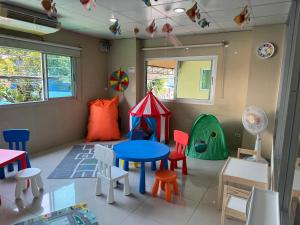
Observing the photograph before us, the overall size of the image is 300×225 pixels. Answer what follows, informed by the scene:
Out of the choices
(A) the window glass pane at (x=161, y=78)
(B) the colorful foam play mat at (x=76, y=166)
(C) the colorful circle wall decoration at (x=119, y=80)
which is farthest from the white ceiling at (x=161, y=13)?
(B) the colorful foam play mat at (x=76, y=166)

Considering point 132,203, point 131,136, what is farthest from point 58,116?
point 132,203

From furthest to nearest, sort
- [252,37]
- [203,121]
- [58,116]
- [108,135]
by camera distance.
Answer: [108,135] → [58,116] → [203,121] → [252,37]

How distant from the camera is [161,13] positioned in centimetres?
315

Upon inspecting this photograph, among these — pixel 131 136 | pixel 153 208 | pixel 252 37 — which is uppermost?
pixel 252 37

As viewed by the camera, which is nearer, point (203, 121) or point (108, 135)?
point (203, 121)

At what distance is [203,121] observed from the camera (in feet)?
13.3

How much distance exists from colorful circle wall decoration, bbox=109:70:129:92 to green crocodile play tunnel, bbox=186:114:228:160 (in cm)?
228

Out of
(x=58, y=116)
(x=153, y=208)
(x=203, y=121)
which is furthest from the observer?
(x=58, y=116)

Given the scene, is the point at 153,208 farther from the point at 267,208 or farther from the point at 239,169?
the point at 267,208

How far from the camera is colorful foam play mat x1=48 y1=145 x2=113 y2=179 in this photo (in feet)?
10.2

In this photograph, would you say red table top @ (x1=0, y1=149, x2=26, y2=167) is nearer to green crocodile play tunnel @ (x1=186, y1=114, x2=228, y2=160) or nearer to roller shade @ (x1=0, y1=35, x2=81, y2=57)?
roller shade @ (x1=0, y1=35, x2=81, y2=57)

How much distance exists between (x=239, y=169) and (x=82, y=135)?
12.6 ft

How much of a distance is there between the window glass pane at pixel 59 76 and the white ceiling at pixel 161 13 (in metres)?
0.72

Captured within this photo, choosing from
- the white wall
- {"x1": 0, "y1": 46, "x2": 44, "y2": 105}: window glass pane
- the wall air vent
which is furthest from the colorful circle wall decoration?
the wall air vent
